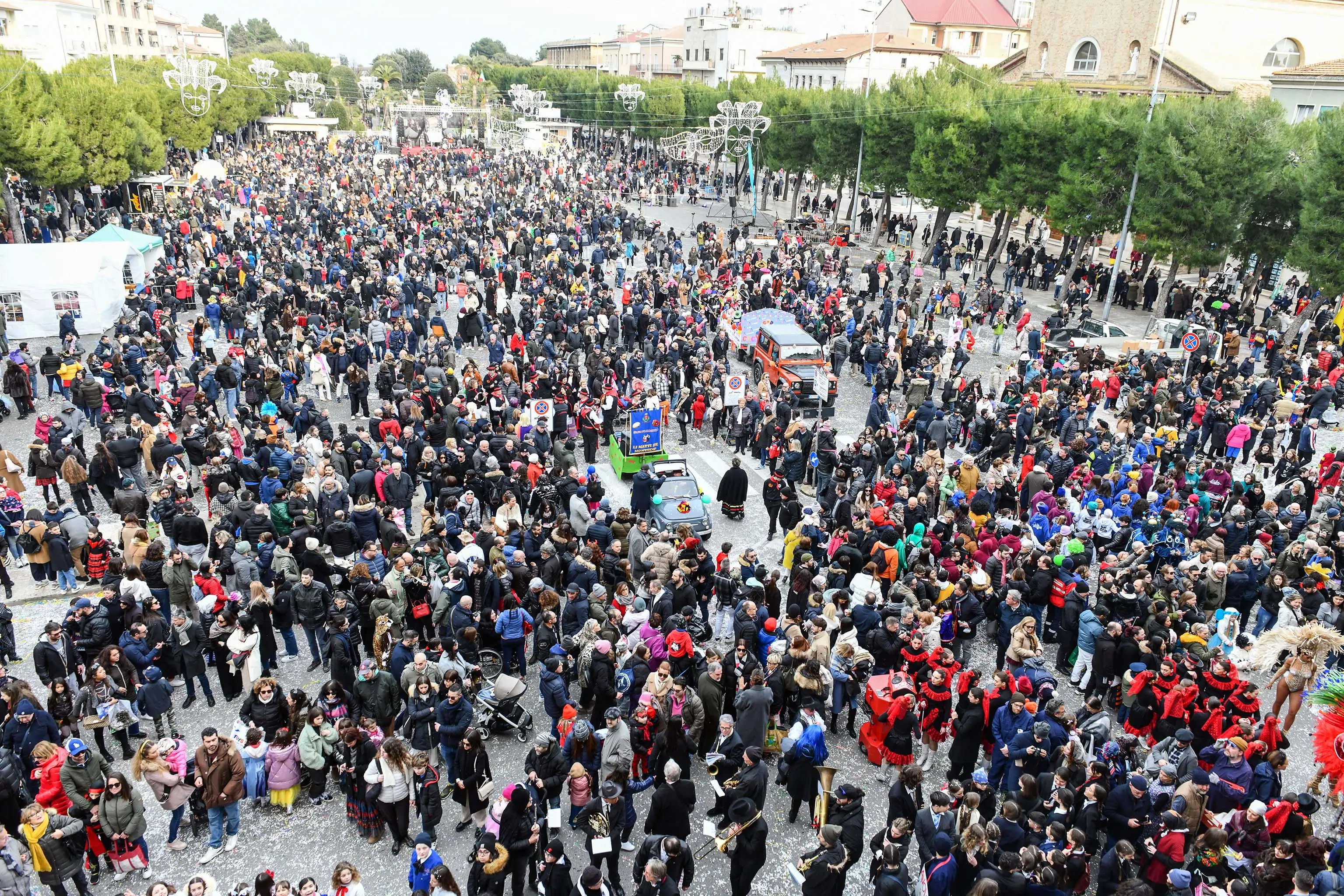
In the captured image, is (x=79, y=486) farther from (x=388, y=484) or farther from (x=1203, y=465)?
(x=1203, y=465)

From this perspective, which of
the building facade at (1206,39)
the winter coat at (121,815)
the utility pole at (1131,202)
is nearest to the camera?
the winter coat at (121,815)

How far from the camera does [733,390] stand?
1838cm

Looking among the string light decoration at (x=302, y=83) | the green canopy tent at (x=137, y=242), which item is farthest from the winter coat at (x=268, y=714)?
the string light decoration at (x=302, y=83)

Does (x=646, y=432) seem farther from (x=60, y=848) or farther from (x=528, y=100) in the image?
(x=528, y=100)

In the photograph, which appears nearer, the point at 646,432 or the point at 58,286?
the point at 646,432

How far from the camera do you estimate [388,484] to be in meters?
13.7

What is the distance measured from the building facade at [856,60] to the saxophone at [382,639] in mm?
67405

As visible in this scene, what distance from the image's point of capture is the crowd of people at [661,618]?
7676 millimetres

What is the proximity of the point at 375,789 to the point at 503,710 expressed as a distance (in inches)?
77.8

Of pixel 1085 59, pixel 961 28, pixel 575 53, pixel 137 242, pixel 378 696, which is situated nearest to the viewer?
pixel 378 696

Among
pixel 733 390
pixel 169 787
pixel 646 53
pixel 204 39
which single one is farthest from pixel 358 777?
pixel 204 39

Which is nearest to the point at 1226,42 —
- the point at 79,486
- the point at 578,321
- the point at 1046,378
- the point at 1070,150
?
the point at 1070,150

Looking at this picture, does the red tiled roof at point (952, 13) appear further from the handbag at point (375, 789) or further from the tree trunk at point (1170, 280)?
the handbag at point (375, 789)

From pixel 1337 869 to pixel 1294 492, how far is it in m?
7.29
